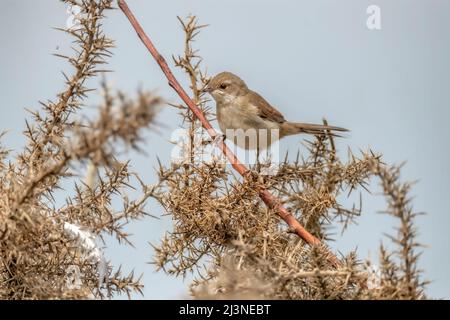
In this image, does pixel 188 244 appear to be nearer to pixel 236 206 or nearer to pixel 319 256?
pixel 236 206

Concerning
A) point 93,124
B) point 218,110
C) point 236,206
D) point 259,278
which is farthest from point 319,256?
point 218,110

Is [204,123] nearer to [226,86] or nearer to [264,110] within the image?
[226,86]

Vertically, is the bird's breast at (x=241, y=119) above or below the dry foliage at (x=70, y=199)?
above

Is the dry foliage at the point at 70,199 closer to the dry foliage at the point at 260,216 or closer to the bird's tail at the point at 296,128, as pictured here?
the dry foliage at the point at 260,216

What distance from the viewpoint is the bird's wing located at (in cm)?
259

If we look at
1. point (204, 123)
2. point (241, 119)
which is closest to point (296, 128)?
point (241, 119)

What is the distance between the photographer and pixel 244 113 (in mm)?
2514

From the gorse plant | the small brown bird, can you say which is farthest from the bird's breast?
the gorse plant

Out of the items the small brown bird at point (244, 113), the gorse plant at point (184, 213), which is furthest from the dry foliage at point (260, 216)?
the small brown bird at point (244, 113)

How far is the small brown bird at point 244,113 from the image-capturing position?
7.70 feet

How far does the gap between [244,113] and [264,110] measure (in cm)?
13

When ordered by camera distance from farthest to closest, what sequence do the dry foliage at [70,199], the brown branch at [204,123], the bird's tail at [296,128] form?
the bird's tail at [296,128]
the brown branch at [204,123]
the dry foliage at [70,199]

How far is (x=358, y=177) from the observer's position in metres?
0.96

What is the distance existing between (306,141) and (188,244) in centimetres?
29
